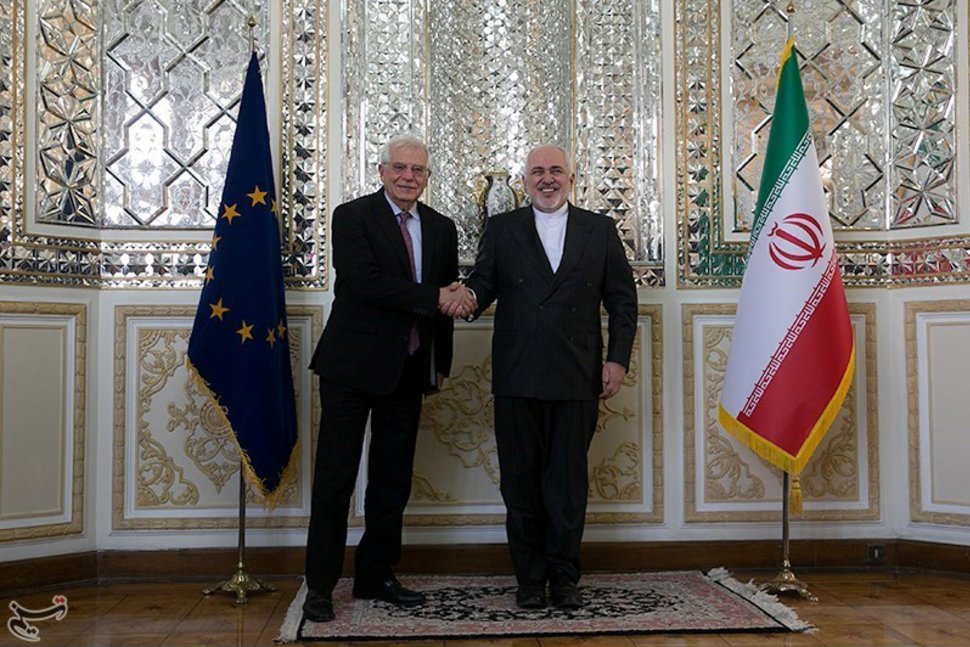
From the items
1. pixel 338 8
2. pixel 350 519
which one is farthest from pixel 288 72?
pixel 350 519

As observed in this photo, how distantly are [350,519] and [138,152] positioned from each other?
70.0 inches

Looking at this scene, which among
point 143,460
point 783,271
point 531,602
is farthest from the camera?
point 143,460

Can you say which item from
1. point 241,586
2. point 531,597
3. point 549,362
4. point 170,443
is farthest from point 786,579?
point 170,443

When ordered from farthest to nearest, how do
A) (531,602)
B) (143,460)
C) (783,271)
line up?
(143,460) < (783,271) < (531,602)

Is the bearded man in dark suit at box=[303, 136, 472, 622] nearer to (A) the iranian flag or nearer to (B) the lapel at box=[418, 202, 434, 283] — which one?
(B) the lapel at box=[418, 202, 434, 283]

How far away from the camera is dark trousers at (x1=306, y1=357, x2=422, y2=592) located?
11.9ft

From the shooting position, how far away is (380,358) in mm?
3607

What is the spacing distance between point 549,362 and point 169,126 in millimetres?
1972

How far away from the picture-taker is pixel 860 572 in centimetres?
437

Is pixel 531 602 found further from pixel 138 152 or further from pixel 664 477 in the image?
pixel 138 152

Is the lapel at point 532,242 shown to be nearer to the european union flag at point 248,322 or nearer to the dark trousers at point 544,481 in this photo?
the dark trousers at point 544,481

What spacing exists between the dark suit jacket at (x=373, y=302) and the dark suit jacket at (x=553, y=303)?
252mm

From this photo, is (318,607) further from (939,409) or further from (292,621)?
(939,409)

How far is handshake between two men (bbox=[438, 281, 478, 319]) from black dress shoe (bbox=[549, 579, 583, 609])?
101 cm
